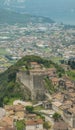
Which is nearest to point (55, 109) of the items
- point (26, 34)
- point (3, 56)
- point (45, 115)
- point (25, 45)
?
point (45, 115)

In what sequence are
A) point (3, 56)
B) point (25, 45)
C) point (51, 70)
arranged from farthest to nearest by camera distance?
point (25, 45)
point (3, 56)
point (51, 70)

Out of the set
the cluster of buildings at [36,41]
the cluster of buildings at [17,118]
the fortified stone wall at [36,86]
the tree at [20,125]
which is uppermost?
the fortified stone wall at [36,86]

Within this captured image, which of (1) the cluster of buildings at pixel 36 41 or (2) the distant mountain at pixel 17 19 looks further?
(2) the distant mountain at pixel 17 19

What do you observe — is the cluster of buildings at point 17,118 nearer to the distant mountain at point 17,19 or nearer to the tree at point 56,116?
the tree at point 56,116

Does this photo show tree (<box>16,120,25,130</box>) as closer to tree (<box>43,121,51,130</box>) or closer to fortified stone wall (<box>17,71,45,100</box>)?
tree (<box>43,121,51,130</box>)

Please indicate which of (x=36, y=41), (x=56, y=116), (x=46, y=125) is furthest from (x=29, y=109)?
(x=36, y=41)

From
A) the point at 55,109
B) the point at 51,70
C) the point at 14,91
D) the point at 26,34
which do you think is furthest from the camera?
the point at 26,34

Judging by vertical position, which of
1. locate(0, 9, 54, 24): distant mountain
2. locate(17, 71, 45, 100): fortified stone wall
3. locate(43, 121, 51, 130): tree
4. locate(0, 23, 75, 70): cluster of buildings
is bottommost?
locate(0, 23, 75, 70): cluster of buildings

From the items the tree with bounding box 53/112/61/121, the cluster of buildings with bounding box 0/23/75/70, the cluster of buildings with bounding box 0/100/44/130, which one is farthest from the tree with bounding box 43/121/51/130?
the cluster of buildings with bounding box 0/23/75/70

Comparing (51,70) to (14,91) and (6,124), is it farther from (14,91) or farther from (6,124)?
(6,124)

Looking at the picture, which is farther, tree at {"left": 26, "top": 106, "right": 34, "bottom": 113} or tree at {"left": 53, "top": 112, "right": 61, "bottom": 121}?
tree at {"left": 26, "top": 106, "right": 34, "bottom": 113}

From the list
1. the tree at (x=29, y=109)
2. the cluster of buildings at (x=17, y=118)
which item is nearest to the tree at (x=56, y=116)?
the cluster of buildings at (x=17, y=118)
